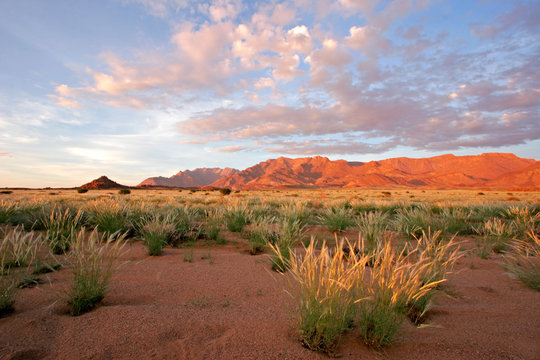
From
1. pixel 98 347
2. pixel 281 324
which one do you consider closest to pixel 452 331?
→ pixel 281 324

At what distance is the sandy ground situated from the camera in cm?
182

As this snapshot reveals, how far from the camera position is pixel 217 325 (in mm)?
2131

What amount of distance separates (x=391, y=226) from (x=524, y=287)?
422 cm

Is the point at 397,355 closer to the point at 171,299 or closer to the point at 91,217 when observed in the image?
the point at 171,299

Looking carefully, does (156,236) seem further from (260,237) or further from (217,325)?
(217,325)

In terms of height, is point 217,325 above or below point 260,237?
below

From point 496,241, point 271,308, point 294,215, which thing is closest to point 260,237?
point 294,215

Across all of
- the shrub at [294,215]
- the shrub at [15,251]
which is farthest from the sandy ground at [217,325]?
the shrub at [294,215]

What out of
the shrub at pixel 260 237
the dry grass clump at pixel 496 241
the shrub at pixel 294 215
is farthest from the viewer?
the shrub at pixel 294 215

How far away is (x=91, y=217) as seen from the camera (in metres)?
5.98

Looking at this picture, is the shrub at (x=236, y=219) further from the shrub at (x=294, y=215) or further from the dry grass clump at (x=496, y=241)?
the dry grass clump at (x=496, y=241)

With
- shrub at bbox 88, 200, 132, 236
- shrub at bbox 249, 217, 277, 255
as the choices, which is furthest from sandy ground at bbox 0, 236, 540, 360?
shrub at bbox 88, 200, 132, 236

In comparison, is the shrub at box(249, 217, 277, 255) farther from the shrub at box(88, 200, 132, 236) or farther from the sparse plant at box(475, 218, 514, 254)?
the sparse plant at box(475, 218, 514, 254)

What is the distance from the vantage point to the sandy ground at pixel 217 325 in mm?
1816
